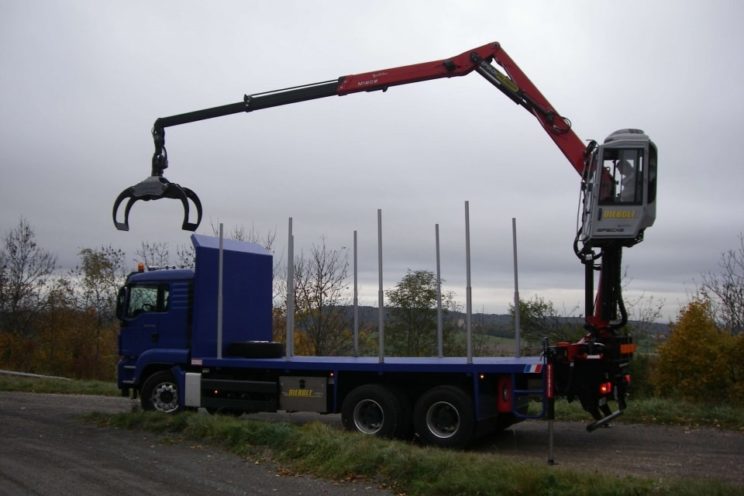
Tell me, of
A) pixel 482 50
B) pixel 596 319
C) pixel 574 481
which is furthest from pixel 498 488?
pixel 482 50

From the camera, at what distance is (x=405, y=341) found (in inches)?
681

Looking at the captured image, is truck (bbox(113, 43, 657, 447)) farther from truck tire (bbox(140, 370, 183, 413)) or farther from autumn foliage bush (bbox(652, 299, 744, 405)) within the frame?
autumn foliage bush (bbox(652, 299, 744, 405))

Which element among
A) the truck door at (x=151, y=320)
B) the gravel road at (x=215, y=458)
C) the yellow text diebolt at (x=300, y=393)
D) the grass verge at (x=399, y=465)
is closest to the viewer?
the grass verge at (x=399, y=465)

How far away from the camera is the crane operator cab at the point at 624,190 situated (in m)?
10.0

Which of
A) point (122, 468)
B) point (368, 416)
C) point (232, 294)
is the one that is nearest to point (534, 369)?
point (368, 416)

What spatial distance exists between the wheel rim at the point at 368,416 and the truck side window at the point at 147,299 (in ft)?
14.7

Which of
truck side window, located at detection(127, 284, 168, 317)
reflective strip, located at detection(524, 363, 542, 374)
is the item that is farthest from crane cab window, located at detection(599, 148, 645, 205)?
truck side window, located at detection(127, 284, 168, 317)

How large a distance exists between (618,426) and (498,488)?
619 centimetres

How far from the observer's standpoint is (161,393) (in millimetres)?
13242

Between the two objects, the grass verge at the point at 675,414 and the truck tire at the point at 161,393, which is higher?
the truck tire at the point at 161,393

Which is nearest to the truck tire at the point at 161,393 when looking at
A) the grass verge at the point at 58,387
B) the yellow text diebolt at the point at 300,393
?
the yellow text diebolt at the point at 300,393

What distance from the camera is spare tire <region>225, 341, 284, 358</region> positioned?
1285 centimetres

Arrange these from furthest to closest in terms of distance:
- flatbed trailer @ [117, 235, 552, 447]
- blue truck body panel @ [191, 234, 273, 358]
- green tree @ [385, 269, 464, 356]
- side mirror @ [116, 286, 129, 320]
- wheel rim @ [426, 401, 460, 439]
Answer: green tree @ [385, 269, 464, 356] < side mirror @ [116, 286, 129, 320] < blue truck body panel @ [191, 234, 273, 358] < wheel rim @ [426, 401, 460, 439] < flatbed trailer @ [117, 235, 552, 447]

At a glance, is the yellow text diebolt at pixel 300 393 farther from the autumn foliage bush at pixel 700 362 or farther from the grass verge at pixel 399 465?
the autumn foliage bush at pixel 700 362
